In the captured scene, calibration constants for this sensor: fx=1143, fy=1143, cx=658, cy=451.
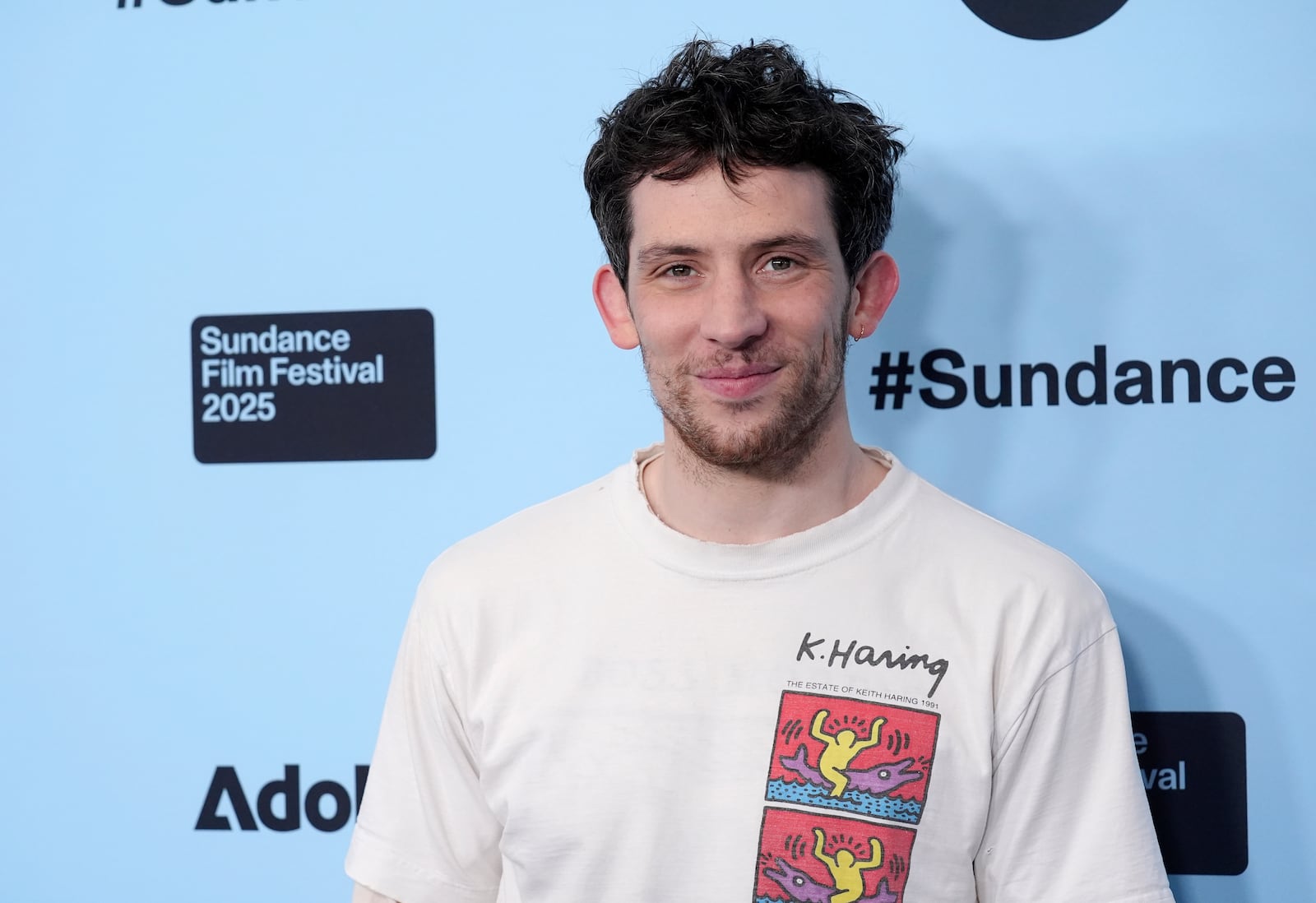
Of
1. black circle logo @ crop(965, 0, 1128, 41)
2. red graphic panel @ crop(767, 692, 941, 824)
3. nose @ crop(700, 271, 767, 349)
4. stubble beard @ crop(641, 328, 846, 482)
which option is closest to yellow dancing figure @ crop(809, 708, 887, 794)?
red graphic panel @ crop(767, 692, 941, 824)

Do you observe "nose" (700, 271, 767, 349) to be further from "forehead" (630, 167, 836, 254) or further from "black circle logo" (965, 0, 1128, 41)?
"black circle logo" (965, 0, 1128, 41)

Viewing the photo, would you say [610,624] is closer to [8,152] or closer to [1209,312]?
[1209,312]

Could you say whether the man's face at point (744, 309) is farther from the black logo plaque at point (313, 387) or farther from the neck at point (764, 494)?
the black logo plaque at point (313, 387)

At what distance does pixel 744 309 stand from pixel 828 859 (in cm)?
46

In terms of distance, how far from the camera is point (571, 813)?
3.23 feet

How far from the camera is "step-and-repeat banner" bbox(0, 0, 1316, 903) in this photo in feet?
3.89

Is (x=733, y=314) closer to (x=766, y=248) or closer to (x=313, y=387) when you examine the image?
(x=766, y=248)

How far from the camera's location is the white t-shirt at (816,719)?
95 centimetres

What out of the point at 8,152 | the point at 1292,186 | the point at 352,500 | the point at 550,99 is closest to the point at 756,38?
the point at 550,99

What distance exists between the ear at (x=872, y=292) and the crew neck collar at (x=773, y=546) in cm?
15

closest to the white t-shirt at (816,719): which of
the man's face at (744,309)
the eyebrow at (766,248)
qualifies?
the man's face at (744,309)

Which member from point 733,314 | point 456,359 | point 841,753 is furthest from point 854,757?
point 456,359

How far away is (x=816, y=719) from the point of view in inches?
37.8

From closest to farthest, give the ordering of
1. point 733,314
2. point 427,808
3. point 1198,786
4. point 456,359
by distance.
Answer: point 733,314 → point 427,808 → point 1198,786 → point 456,359
